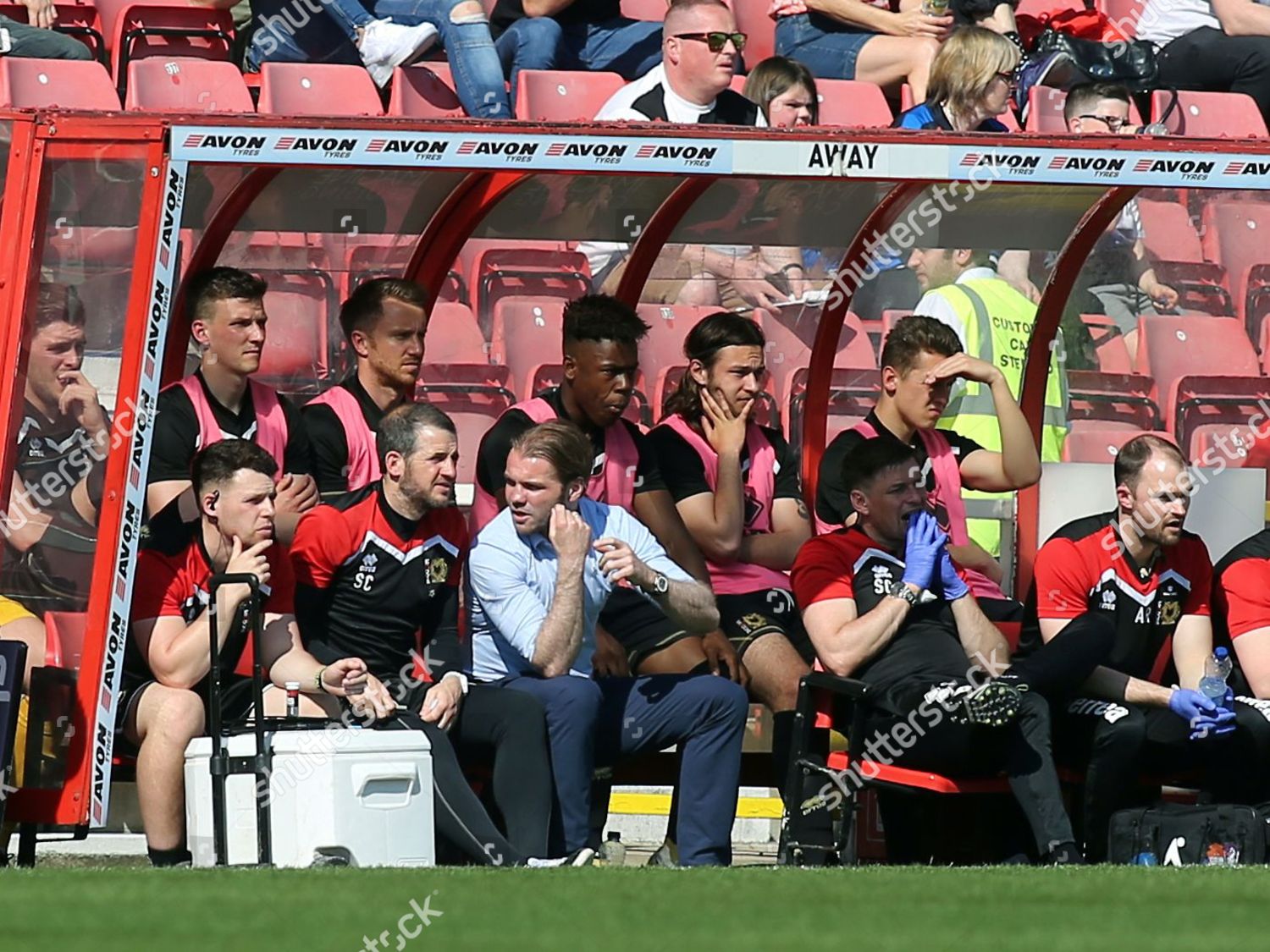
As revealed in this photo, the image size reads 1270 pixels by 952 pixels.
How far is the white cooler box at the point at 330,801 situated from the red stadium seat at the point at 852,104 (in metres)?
5.07

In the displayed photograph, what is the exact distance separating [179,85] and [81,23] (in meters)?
0.91

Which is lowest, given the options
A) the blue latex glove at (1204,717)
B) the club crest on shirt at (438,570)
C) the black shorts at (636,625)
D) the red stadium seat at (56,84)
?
the blue latex glove at (1204,717)

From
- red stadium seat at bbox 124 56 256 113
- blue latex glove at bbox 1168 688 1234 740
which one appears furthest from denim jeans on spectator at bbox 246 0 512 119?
blue latex glove at bbox 1168 688 1234 740

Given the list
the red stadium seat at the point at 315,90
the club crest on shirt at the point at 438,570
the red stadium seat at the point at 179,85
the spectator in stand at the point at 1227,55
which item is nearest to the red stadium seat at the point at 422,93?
the red stadium seat at the point at 315,90

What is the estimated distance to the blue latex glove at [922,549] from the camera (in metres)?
7.34

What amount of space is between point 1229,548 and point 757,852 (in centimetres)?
227

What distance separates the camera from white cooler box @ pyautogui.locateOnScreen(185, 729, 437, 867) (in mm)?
6508

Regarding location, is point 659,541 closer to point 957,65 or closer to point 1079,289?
point 1079,289

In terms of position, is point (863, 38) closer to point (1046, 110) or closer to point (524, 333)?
point (1046, 110)

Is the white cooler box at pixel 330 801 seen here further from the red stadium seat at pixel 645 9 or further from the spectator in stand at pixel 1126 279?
the red stadium seat at pixel 645 9

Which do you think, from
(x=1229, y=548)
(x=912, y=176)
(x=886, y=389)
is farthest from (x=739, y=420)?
(x=1229, y=548)

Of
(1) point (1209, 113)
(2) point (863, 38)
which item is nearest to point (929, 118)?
(2) point (863, 38)

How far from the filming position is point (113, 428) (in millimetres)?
6703

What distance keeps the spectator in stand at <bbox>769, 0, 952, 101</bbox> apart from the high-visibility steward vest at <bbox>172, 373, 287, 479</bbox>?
4837 mm
